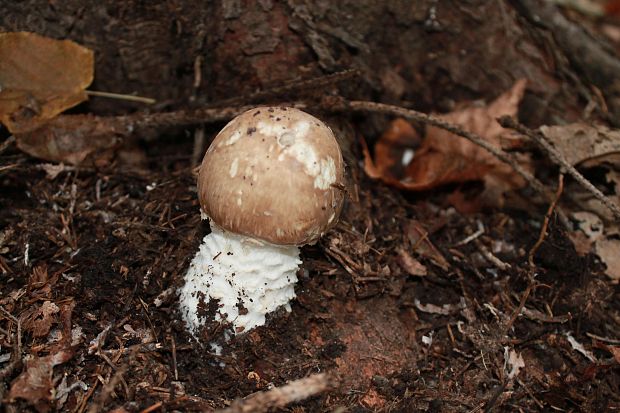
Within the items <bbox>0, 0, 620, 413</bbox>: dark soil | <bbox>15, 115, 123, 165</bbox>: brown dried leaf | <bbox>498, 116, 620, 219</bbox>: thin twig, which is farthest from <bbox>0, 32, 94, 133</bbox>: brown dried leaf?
<bbox>498, 116, 620, 219</bbox>: thin twig

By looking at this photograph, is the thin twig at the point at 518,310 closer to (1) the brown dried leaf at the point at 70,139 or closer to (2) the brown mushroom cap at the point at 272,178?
(2) the brown mushroom cap at the point at 272,178

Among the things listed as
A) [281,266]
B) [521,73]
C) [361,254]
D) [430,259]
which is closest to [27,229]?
[281,266]

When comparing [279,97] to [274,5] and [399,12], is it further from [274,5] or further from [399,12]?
[399,12]

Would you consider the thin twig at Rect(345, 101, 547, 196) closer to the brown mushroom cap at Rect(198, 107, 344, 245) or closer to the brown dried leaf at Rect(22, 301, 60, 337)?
the brown mushroom cap at Rect(198, 107, 344, 245)

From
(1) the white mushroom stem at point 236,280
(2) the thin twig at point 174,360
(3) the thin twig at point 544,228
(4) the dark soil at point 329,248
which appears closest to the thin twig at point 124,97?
(4) the dark soil at point 329,248

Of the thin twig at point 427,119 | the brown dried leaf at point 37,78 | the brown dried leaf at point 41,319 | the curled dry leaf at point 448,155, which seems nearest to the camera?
the brown dried leaf at point 41,319

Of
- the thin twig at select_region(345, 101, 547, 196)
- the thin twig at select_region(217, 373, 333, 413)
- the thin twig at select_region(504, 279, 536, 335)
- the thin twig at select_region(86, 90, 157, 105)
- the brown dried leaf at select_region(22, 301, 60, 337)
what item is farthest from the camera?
the thin twig at select_region(86, 90, 157, 105)

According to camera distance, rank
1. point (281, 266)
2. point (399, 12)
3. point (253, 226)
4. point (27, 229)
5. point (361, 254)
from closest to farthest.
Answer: point (253, 226)
point (281, 266)
point (27, 229)
point (361, 254)
point (399, 12)
